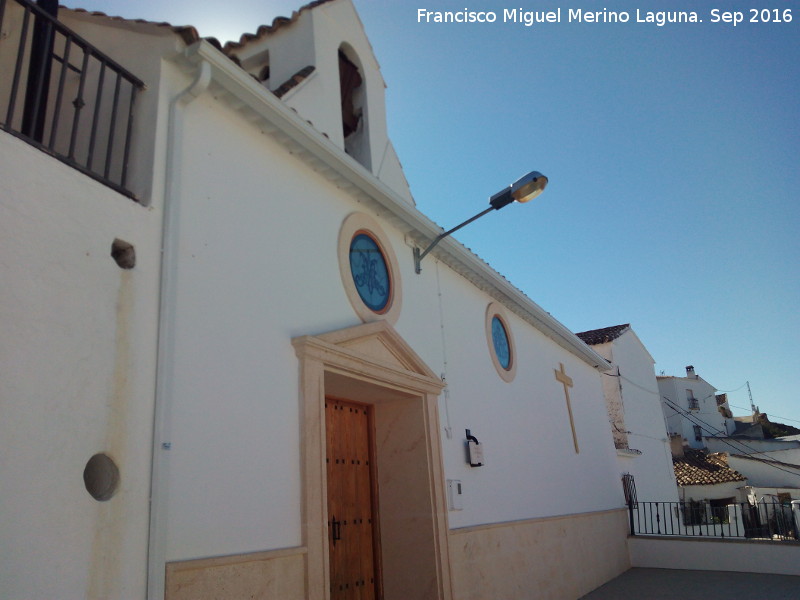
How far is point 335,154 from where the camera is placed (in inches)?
206

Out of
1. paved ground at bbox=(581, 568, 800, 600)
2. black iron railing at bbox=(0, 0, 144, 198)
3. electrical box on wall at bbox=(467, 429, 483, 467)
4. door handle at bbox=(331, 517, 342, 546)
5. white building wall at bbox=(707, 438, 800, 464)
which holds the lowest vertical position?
paved ground at bbox=(581, 568, 800, 600)

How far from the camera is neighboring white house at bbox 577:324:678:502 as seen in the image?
54.5 feet

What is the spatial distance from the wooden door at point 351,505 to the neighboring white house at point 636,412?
10107mm

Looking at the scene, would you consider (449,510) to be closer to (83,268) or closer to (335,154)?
(335,154)

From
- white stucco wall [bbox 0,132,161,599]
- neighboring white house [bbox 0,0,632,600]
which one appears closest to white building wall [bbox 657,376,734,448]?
neighboring white house [bbox 0,0,632,600]

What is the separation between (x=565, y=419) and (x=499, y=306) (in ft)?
8.55

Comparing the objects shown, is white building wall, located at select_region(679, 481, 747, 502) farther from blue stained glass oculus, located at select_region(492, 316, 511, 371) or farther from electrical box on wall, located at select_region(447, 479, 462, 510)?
electrical box on wall, located at select_region(447, 479, 462, 510)

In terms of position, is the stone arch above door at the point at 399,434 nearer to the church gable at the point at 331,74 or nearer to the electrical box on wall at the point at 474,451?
the electrical box on wall at the point at 474,451

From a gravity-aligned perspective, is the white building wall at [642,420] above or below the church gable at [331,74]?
below

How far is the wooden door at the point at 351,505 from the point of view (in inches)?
215

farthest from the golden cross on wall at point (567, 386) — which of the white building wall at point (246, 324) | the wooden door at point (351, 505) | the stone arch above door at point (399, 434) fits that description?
the wooden door at point (351, 505)

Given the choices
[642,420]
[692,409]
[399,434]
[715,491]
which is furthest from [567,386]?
[692,409]

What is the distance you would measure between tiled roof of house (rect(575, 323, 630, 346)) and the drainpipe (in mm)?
15043

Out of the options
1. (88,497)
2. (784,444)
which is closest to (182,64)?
(88,497)
